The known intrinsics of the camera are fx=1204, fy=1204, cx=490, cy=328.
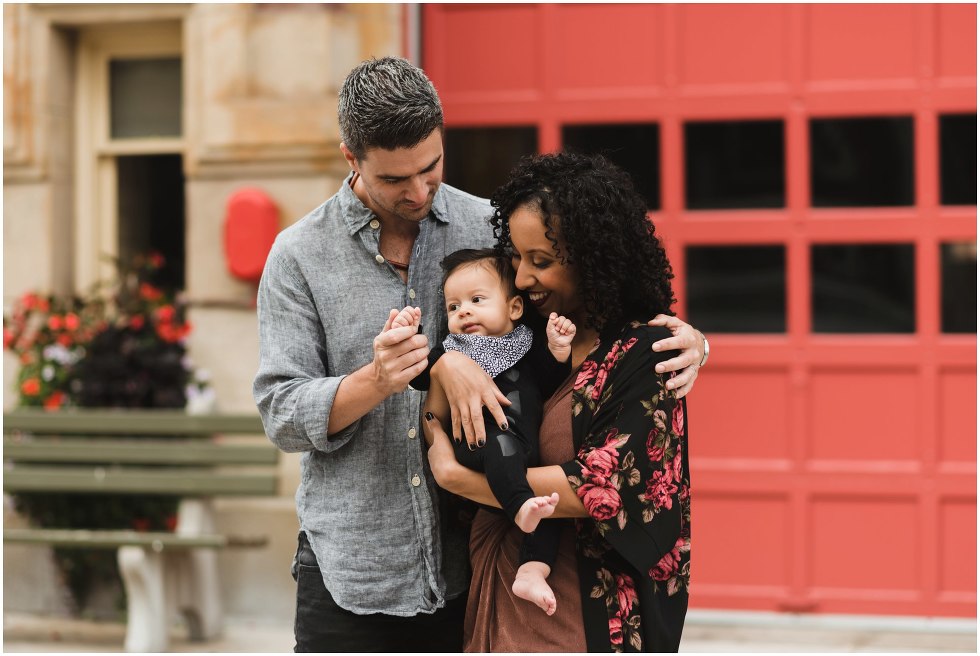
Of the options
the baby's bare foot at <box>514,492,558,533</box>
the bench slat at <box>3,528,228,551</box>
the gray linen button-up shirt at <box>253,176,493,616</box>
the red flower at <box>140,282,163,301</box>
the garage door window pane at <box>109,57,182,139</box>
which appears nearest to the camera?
the baby's bare foot at <box>514,492,558,533</box>

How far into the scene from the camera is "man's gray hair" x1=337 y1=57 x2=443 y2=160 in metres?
2.50

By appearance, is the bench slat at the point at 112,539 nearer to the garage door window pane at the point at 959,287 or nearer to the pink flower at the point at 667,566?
the pink flower at the point at 667,566

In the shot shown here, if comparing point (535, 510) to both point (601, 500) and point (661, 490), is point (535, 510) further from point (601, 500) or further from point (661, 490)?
point (661, 490)

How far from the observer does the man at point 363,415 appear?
2623 mm

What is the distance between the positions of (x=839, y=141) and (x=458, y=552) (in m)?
3.48

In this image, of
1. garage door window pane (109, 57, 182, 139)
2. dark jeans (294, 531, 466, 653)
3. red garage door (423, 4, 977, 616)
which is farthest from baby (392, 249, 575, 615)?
garage door window pane (109, 57, 182, 139)

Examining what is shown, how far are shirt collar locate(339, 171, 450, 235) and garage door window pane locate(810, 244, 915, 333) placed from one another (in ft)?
10.3

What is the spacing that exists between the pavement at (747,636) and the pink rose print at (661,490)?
9.92 ft

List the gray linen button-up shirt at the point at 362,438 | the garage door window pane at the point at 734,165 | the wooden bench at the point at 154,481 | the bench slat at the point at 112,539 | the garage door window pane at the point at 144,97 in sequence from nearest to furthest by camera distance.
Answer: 1. the gray linen button-up shirt at the point at 362,438
2. the bench slat at the point at 112,539
3. the wooden bench at the point at 154,481
4. the garage door window pane at the point at 734,165
5. the garage door window pane at the point at 144,97

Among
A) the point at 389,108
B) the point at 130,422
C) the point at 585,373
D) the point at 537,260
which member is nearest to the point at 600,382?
the point at 585,373

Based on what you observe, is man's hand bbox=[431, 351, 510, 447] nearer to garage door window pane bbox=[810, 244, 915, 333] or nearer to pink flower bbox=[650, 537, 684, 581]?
pink flower bbox=[650, 537, 684, 581]

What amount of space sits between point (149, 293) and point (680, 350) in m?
3.98

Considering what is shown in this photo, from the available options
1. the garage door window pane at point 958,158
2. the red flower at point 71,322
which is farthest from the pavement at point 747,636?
the garage door window pane at point 958,158

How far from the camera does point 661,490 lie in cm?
241
